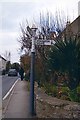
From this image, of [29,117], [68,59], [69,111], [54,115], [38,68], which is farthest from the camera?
[38,68]

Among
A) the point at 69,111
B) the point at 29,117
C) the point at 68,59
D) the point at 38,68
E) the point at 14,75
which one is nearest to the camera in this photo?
the point at 69,111

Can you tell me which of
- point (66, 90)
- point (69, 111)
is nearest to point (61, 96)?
point (66, 90)

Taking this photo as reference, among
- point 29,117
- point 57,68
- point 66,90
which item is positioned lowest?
point 29,117

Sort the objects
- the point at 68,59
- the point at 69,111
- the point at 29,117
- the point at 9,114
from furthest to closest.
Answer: the point at 68,59 → the point at 9,114 → the point at 29,117 → the point at 69,111

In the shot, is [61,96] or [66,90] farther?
[66,90]

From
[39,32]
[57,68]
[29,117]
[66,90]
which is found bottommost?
[29,117]

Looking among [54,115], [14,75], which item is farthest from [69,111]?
[14,75]

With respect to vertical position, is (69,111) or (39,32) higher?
(39,32)

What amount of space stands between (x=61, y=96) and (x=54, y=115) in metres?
2.18

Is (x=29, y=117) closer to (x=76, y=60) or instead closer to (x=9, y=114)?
(x=9, y=114)

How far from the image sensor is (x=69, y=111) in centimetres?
847

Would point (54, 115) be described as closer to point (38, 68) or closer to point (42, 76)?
point (42, 76)

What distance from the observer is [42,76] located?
18578mm

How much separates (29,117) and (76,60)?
2858mm
